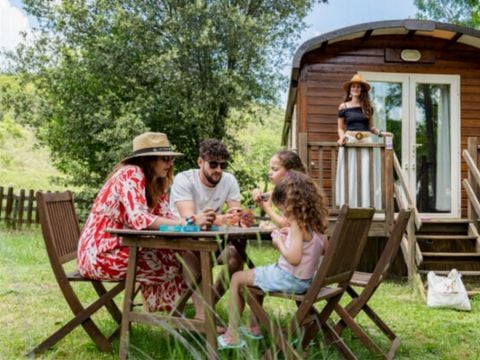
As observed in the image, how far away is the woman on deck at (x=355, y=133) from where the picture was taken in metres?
6.34

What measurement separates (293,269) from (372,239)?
192 inches

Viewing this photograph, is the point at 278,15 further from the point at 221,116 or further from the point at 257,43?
the point at 221,116

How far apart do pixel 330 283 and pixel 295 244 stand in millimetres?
248

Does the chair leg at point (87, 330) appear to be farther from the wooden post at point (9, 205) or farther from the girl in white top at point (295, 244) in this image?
the wooden post at point (9, 205)

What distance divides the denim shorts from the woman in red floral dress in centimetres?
56

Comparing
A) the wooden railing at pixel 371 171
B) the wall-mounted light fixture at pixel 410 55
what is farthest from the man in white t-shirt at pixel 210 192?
the wall-mounted light fixture at pixel 410 55

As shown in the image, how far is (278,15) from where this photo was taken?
49.5 ft

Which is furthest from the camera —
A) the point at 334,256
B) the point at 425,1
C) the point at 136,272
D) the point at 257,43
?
the point at 425,1

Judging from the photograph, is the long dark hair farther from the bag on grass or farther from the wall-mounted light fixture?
the wall-mounted light fixture

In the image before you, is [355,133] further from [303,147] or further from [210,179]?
[210,179]

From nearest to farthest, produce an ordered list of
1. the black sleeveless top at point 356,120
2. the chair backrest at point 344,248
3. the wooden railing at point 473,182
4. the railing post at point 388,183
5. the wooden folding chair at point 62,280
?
the chair backrest at point 344,248 → the wooden folding chair at point 62,280 → the railing post at point 388,183 → the wooden railing at point 473,182 → the black sleeveless top at point 356,120

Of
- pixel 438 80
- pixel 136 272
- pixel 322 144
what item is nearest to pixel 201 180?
pixel 136 272

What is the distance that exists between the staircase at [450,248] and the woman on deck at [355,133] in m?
0.83

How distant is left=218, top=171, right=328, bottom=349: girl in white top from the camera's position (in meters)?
2.78
